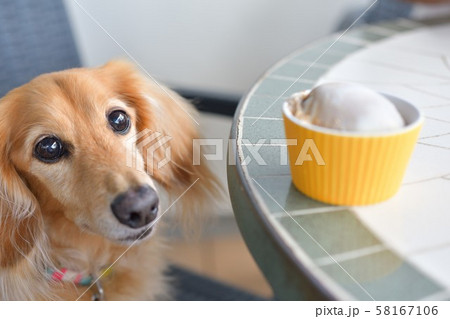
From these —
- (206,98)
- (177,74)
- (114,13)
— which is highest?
(114,13)

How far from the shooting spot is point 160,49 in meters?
1.31

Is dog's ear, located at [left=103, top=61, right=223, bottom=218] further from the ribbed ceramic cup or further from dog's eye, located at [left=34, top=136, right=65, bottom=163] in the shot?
the ribbed ceramic cup

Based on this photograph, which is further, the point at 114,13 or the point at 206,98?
the point at 114,13

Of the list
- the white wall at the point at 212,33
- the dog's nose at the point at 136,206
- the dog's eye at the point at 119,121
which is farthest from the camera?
the white wall at the point at 212,33

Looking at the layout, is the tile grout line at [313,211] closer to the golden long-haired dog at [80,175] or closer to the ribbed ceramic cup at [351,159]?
the ribbed ceramic cup at [351,159]

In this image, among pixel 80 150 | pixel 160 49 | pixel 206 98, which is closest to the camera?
pixel 80 150

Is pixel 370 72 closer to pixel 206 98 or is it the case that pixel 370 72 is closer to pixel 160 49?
pixel 206 98

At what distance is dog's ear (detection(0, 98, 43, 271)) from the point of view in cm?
62

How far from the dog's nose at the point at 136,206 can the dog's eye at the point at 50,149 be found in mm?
120

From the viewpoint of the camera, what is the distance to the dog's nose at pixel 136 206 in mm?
545

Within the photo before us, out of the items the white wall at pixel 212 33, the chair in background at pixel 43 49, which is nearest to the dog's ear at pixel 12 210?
the chair in background at pixel 43 49
